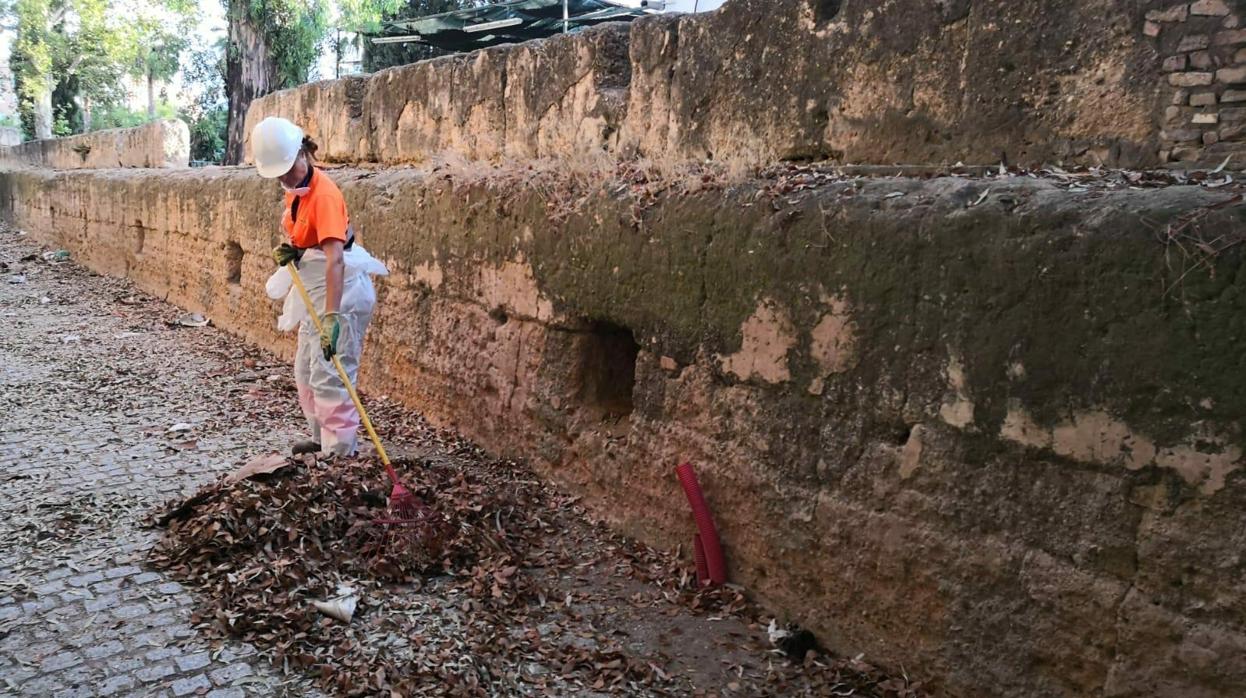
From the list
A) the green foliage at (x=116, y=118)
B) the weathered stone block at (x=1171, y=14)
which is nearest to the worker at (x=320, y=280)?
the weathered stone block at (x=1171, y=14)

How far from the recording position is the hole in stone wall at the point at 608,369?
407 centimetres

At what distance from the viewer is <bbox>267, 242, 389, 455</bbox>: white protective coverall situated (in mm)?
4551

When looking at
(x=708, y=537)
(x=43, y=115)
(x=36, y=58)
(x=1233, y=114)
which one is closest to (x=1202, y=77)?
(x=1233, y=114)

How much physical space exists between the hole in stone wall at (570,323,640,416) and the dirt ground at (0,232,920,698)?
0.46m

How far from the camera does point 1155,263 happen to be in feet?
7.18

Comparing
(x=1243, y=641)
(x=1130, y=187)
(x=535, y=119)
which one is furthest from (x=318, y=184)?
(x=1243, y=641)

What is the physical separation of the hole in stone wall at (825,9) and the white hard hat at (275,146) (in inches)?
95.6

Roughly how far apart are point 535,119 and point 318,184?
3.76ft

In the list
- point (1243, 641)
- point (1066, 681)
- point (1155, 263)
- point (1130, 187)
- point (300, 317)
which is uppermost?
point (1130, 187)

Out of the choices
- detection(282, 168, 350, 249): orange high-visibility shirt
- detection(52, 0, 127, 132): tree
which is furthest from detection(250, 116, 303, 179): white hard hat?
detection(52, 0, 127, 132): tree

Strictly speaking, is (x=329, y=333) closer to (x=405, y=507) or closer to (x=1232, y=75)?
(x=405, y=507)

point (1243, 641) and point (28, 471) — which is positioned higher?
point (1243, 641)

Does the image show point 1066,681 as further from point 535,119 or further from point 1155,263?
point 535,119

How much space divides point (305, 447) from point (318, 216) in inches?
45.7
